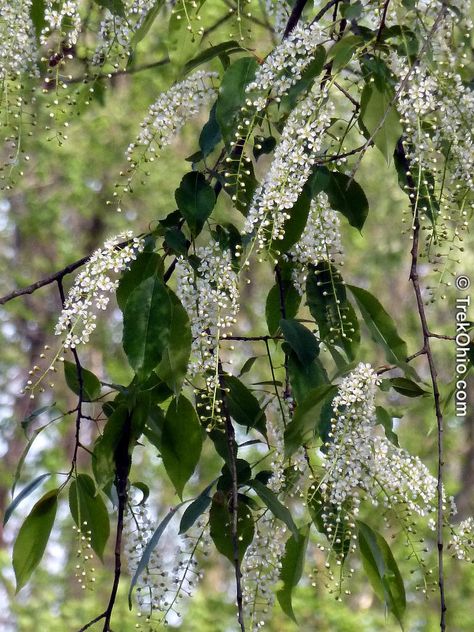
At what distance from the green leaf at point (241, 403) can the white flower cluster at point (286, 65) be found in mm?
391

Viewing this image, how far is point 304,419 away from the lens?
129cm

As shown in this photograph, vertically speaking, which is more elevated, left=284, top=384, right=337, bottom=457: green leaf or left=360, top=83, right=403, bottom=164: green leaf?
left=360, top=83, right=403, bottom=164: green leaf

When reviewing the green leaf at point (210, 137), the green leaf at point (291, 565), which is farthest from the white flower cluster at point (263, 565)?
the green leaf at point (210, 137)

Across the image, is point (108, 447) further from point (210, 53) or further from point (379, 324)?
point (210, 53)

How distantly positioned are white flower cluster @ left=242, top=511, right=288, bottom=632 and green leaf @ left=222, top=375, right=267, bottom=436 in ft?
0.43

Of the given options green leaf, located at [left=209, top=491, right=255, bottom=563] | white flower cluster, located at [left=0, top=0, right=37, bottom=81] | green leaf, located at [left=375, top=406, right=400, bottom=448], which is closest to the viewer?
green leaf, located at [left=375, top=406, right=400, bottom=448]

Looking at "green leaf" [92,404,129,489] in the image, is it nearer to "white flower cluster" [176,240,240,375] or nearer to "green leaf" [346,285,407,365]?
"white flower cluster" [176,240,240,375]

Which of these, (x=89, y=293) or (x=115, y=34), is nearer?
(x=89, y=293)

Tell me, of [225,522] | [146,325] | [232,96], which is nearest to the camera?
[146,325]

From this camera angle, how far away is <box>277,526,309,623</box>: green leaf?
4.53 feet

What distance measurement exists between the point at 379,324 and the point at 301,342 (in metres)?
0.11

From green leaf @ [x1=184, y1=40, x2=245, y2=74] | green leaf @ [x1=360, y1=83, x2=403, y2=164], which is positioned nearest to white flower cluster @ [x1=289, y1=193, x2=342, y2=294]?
green leaf @ [x1=360, y1=83, x2=403, y2=164]

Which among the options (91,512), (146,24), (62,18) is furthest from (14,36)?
(91,512)

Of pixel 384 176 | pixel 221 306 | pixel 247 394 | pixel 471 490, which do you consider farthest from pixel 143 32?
Result: pixel 471 490
